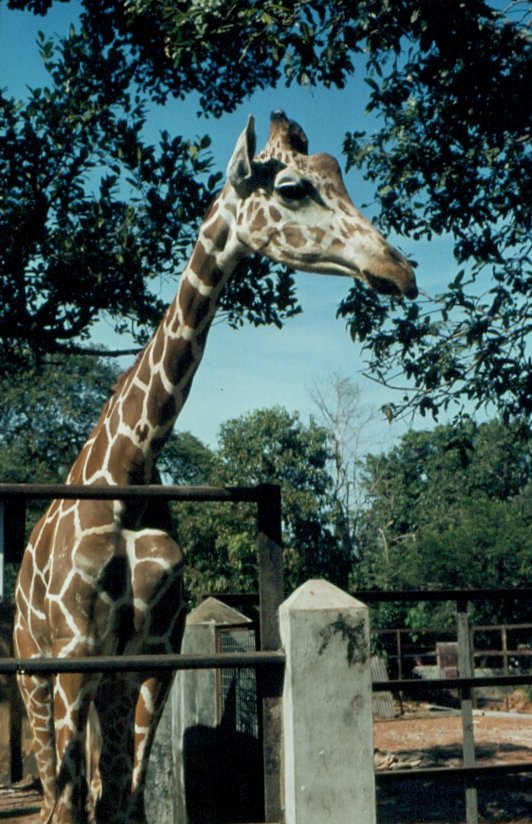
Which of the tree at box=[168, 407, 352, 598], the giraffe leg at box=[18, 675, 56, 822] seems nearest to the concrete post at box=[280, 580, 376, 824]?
the giraffe leg at box=[18, 675, 56, 822]

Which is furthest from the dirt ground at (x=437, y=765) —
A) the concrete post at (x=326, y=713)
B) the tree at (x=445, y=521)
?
the tree at (x=445, y=521)

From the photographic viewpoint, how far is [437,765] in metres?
12.1

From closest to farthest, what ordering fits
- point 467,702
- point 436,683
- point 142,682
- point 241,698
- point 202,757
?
point 142,682
point 436,683
point 467,702
point 202,757
point 241,698

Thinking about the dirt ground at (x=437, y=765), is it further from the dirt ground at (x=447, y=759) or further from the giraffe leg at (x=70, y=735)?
the giraffe leg at (x=70, y=735)

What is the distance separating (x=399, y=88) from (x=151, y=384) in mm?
4957

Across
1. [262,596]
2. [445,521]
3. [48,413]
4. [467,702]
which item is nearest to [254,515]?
[48,413]

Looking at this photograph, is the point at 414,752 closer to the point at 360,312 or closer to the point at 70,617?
the point at 360,312

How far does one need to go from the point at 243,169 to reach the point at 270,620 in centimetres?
226

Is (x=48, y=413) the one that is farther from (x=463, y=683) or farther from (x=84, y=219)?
(x=463, y=683)

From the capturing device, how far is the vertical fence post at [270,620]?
9.93 ft

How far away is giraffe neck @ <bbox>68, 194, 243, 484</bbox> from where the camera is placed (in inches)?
173

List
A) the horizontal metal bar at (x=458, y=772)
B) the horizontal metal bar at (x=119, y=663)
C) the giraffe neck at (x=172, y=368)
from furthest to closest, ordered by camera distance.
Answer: the horizontal metal bar at (x=458, y=772)
the giraffe neck at (x=172, y=368)
the horizontal metal bar at (x=119, y=663)

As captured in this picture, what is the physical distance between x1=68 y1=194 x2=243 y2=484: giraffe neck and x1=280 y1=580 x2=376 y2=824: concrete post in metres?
1.54

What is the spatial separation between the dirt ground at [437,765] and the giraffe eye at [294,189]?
10.1 ft
